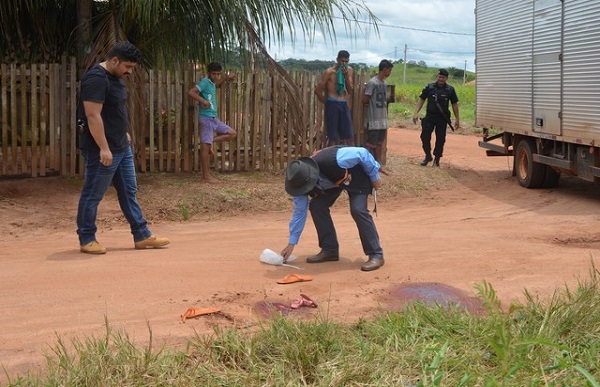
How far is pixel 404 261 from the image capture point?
7785 mm

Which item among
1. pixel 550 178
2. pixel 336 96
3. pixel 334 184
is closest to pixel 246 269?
pixel 334 184

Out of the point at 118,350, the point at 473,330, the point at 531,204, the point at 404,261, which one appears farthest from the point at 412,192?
the point at 118,350

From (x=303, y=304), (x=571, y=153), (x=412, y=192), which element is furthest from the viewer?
(x=412, y=192)

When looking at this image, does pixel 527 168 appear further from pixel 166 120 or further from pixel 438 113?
pixel 166 120

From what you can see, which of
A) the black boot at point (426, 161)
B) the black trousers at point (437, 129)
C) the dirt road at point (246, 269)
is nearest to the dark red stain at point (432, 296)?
the dirt road at point (246, 269)

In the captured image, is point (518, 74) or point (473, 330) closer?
point (473, 330)

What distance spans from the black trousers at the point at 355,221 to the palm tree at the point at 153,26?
15.7 feet

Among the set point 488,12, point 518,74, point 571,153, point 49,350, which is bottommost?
point 49,350

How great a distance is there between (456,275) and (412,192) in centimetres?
558

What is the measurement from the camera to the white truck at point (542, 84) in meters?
11.0

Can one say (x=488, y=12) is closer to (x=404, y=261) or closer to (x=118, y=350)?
(x=404, y=261)

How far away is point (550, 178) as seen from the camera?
13.2 metres

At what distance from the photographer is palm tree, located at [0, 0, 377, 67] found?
1155cm

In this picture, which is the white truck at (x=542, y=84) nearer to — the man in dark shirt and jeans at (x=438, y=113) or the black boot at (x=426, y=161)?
the man in dark shirt and jeans at (x=438, y=113)
